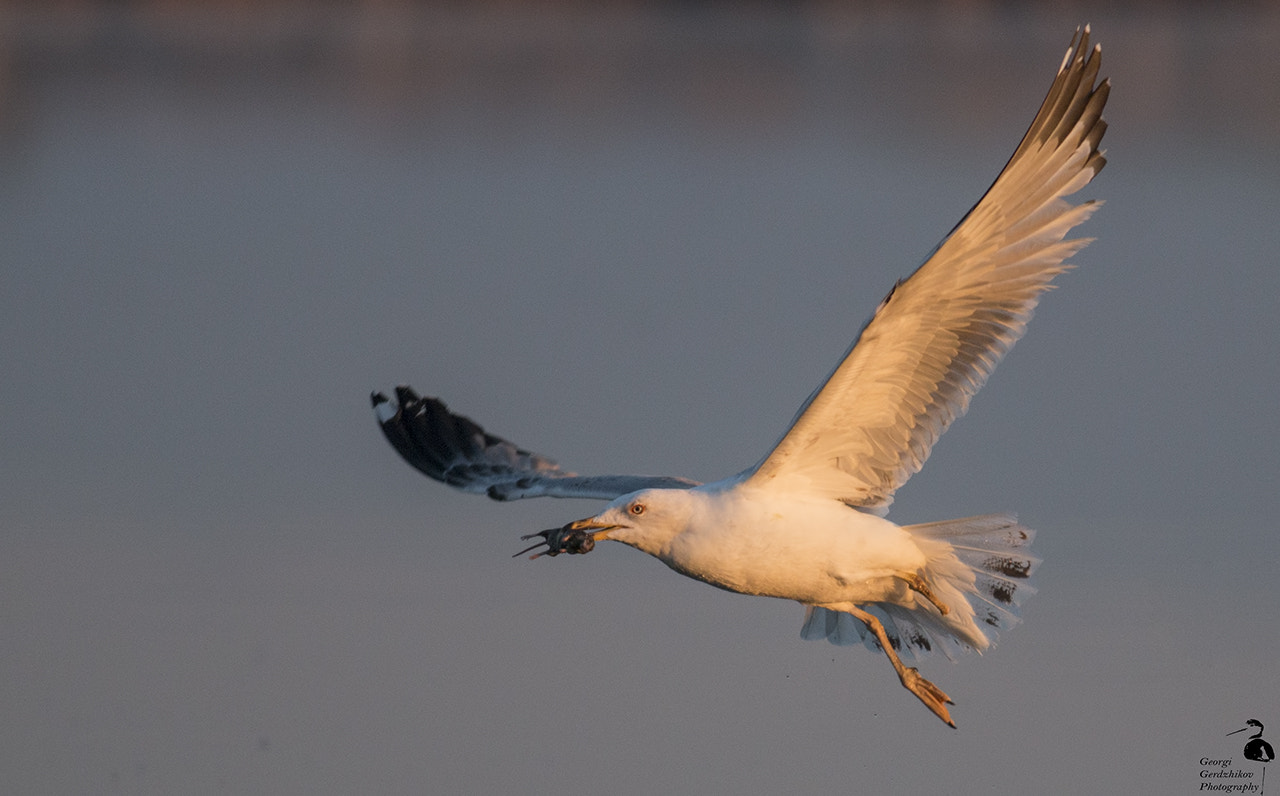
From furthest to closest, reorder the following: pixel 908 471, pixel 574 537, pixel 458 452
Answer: pixel 458 452 → pixel 908 471 → pixel 574 537

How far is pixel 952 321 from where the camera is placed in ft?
20.5

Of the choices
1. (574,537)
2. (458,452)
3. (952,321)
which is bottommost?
(574,537)

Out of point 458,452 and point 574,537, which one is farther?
point 458,452

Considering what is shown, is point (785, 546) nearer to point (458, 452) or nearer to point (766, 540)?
point (766, 540)

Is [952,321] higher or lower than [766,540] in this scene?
higher

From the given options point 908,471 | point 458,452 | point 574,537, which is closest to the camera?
point 574,537

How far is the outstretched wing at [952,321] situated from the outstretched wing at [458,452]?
181 cm

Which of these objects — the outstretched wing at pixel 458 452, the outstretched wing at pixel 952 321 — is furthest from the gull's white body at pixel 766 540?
the outstretched wing at pixel 458 452

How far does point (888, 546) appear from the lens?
6.46 meters

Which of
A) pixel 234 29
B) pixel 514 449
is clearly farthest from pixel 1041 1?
pixel 514 449

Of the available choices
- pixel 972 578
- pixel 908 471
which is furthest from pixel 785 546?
pixel 972 578

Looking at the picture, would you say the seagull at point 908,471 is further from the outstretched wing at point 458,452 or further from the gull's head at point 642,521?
the outstretched wing at point 458,452

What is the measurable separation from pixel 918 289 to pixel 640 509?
4.17 ft

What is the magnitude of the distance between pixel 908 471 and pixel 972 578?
507mm
